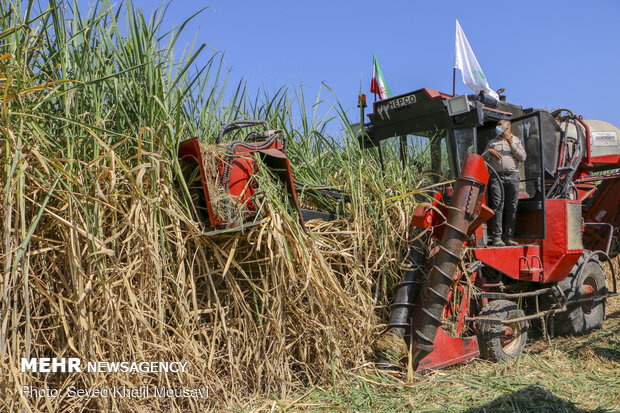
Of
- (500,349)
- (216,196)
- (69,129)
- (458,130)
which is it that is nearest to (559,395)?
(500,349)

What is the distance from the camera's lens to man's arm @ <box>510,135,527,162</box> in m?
4.85

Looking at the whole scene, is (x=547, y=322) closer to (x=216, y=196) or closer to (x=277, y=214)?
(x=277, y=214)

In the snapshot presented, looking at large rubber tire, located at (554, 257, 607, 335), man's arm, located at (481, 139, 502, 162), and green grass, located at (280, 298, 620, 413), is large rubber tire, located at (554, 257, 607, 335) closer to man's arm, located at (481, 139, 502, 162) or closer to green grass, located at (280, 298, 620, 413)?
green grass, located at (280, 298, 620, 413)

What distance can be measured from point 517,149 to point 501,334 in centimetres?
158

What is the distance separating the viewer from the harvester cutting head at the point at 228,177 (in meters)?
3.30

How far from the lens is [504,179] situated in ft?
16.1

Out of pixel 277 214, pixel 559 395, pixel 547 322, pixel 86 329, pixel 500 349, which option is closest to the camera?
pixel 86 329

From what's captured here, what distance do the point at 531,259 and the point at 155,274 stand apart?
11.3 feet

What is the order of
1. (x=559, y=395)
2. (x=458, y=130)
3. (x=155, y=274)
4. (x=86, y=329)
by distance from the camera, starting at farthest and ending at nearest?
(x=458, y=130)
(x=559, y=395)
(x=155, y=274)
(x=86, y=329)

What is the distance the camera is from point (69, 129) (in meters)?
3.09

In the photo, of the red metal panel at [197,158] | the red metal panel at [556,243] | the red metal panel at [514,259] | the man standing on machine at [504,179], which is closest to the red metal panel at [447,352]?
the red metal panel at [514,259]

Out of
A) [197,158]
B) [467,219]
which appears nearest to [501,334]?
[467,219]

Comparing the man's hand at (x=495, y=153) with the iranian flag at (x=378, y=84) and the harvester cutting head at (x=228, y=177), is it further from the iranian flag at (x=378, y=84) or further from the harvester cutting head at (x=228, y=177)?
the harvester cutting head at (x=228, y=177)

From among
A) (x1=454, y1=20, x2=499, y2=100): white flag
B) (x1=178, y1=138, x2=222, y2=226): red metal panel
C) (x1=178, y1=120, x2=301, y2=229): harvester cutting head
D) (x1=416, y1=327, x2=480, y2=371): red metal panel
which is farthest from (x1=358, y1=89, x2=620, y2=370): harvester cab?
(x1=178, y1=138, x2=222, y2=226): red metal panel
